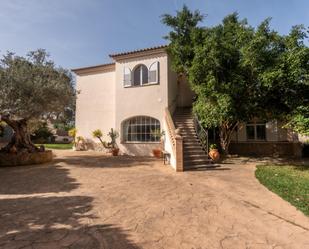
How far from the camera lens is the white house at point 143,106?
16188mm

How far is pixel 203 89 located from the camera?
12133 mm

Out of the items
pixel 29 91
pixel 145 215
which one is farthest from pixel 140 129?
pixel 145 215

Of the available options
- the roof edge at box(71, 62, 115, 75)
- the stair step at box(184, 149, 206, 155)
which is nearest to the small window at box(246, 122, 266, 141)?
the stair step at box(184, 149, 206, 155)

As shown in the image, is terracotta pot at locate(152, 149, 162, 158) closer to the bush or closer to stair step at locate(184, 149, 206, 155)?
stair step at locate(184, 149, 206, 155)

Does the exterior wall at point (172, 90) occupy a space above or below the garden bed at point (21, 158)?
above

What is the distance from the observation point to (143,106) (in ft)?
54.4

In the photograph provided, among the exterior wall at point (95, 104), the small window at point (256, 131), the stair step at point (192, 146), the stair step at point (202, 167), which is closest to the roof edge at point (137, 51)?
the exterior wall at point (95, 104)

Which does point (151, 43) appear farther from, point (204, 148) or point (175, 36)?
point (204, 148)

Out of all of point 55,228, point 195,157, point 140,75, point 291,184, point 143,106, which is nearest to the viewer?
point 55,228

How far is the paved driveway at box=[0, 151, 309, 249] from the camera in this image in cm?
395

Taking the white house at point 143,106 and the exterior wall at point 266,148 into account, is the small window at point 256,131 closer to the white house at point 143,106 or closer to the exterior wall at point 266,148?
the white house at point 143,106

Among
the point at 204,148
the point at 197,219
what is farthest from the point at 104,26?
the point at 197,219

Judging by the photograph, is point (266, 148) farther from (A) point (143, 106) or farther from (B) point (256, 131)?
(A) point (143, 106)

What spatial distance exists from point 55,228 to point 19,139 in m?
10.7
